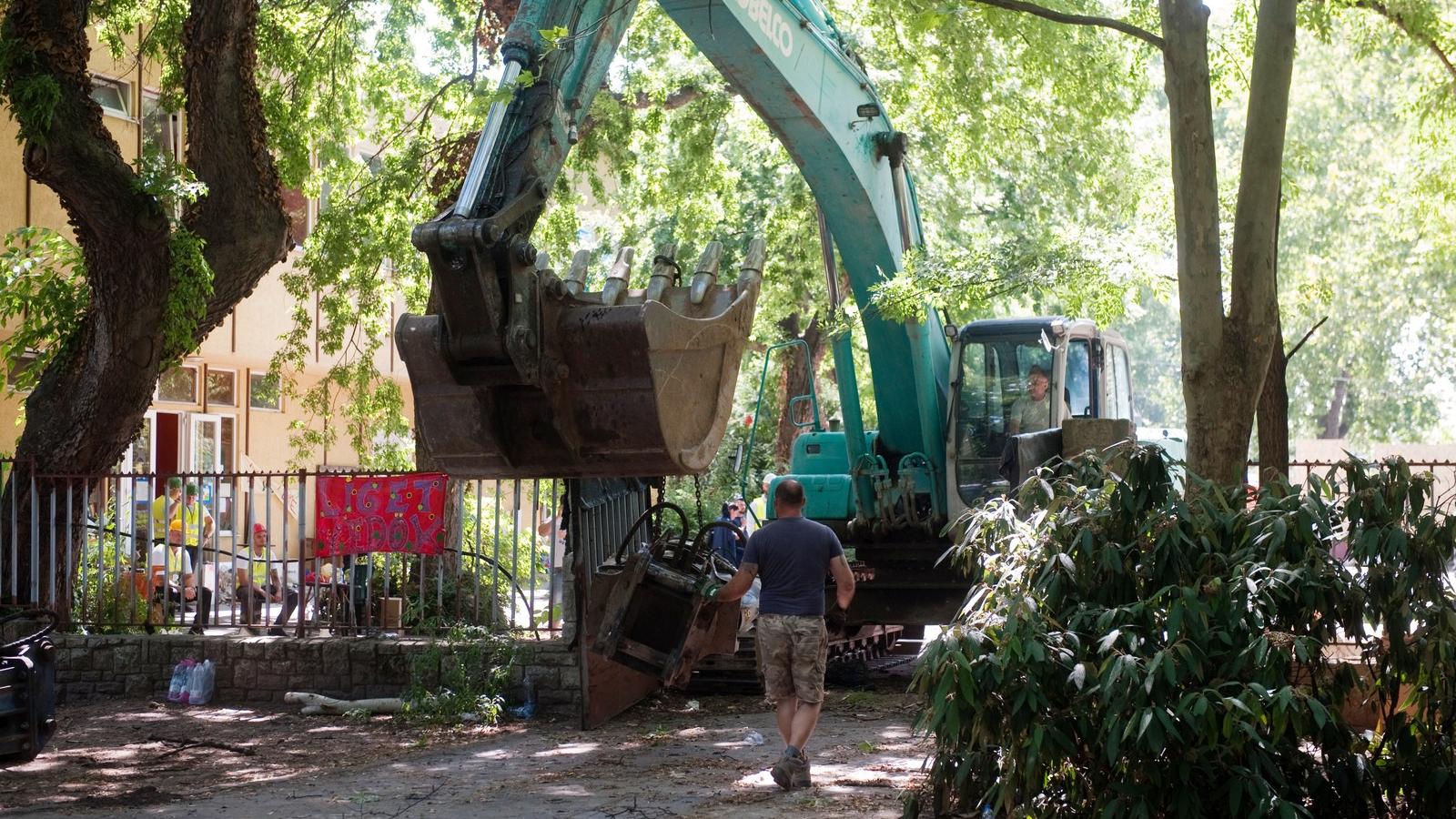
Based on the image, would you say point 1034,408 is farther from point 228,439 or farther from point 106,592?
point 228,439

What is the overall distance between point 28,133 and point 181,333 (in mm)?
1996

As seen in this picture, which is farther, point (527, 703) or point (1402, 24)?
point (527, 703)

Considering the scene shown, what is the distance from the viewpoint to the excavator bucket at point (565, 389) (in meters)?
7.56

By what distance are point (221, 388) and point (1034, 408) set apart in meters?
16.1

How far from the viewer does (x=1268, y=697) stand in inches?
238

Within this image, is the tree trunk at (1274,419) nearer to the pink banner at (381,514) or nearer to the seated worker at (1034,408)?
the seated worker at (1034,408)

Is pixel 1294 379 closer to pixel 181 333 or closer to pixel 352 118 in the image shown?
pixel 352 118

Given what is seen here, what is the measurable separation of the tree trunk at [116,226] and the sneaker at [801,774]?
7342 mm

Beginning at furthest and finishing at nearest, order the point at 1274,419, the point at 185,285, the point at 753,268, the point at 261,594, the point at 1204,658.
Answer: the point at 261,594, the point at 185,285, the point at 1274,419, the point at 753,268, the point at 1204,658

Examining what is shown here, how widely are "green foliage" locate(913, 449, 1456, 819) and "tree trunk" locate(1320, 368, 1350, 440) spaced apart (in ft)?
157

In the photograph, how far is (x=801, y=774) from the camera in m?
8.66

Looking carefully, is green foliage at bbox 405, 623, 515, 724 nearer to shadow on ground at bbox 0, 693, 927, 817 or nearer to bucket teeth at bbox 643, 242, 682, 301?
shadow on ground at bbox 0, 693, 927, 817

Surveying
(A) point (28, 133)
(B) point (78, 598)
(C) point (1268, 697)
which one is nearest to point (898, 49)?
(A) point (28, 133)

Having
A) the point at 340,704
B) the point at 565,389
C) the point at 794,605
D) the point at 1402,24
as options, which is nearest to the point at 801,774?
the point at 794,605
